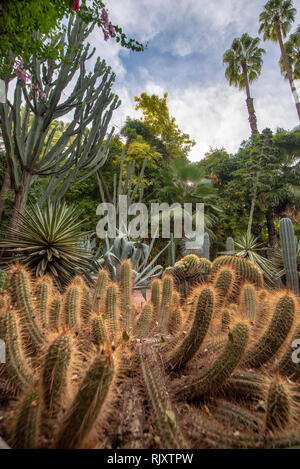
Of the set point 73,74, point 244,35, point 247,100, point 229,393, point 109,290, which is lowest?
point 229,393

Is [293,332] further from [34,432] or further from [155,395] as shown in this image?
[34,432]

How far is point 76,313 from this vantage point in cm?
153

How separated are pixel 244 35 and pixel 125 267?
1941cm

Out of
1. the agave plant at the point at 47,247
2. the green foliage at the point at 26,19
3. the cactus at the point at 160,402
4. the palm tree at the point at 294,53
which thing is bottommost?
the cactus at the point at 160,402

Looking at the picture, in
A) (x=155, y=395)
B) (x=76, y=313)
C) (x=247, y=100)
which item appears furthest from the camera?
(x=247, y=100)

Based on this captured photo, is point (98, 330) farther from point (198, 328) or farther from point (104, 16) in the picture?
point (104, 16)

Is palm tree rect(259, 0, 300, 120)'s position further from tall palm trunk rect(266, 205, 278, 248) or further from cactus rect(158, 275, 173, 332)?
cactus rect(158, 275, 173, 332)

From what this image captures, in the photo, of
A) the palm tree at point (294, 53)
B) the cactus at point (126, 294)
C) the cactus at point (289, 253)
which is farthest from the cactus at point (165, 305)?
the palm tree at point (294, 53)

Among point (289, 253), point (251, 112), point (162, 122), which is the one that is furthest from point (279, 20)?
point (289, 253)

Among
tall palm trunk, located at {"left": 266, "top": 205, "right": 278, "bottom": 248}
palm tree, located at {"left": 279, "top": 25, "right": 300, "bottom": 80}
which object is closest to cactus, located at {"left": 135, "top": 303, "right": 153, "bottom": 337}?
tall palm trunk, located at {"left": 266, "top": 205, "right": 278, "bottom": 248}

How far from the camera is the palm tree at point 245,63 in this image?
594 inches

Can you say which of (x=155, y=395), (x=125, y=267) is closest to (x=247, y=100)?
(x=125, y=267)

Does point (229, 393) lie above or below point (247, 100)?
below

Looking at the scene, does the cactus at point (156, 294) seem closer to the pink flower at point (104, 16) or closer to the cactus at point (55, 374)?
the cactus at point (55, 374)
